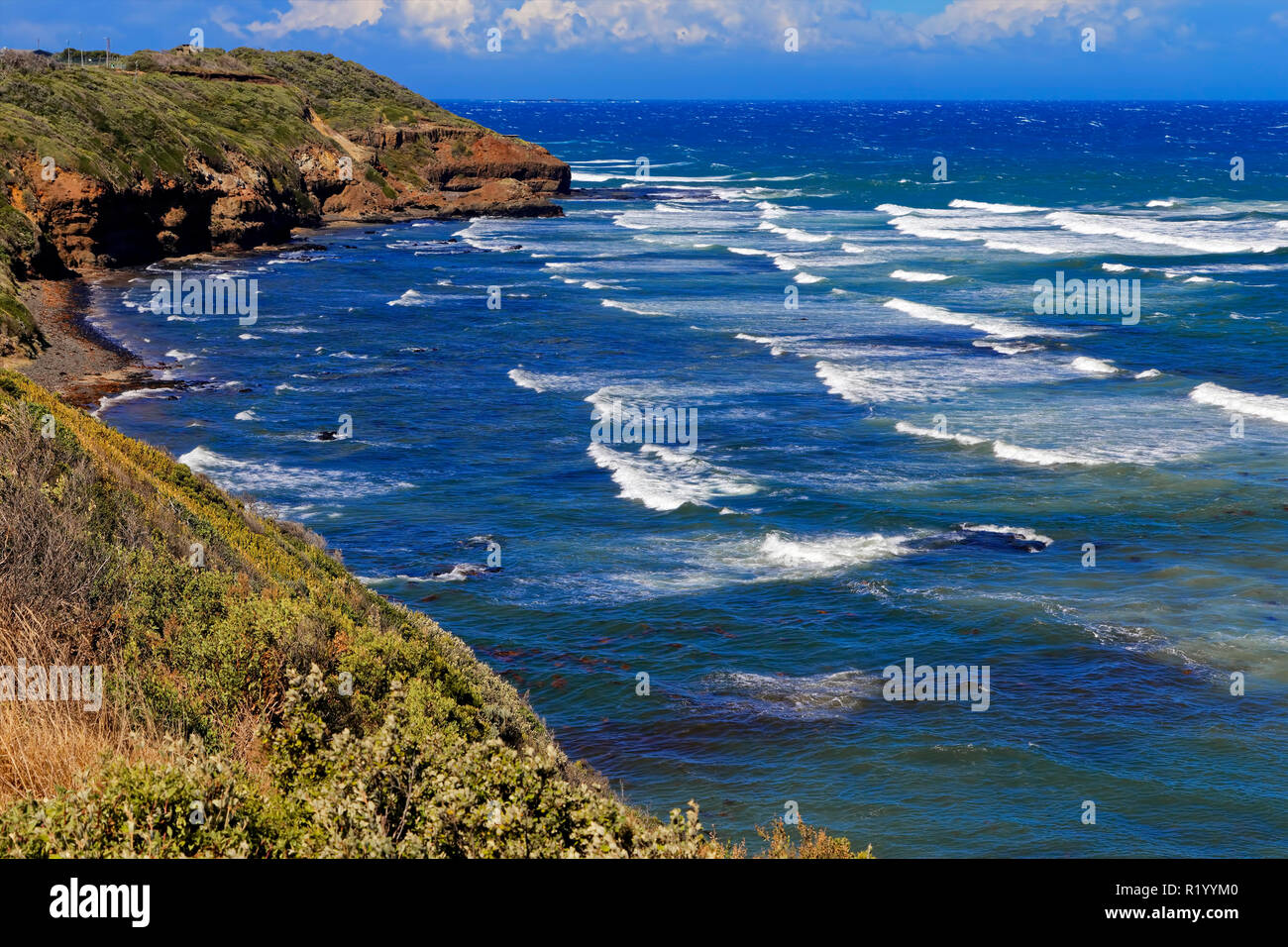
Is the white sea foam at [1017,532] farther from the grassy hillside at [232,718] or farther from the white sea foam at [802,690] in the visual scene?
the grassy hillside at [232,718]

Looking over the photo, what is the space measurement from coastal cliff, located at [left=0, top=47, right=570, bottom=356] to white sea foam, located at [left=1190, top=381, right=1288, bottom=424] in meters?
37.7

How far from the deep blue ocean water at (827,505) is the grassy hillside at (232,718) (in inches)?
151

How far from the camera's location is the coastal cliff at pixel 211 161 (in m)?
56.2

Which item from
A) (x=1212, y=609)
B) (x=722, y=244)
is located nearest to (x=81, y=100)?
(x=722, y=244)

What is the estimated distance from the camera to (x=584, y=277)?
6519cm

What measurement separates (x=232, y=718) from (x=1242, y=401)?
119ft

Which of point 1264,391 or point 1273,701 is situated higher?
point 1264,391

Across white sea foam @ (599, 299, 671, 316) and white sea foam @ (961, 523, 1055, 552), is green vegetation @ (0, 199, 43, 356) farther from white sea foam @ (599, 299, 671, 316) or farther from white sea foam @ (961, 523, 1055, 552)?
white sea foam @ (961, 523, 1055, 552)

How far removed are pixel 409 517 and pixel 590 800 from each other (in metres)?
20.8

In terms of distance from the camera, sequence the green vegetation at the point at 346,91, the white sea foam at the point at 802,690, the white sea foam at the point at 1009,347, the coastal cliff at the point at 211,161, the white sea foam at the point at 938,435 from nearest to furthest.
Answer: the white sea foam at the point at 802,690, the white sea foam at the point at 938,435, the white sea foam at the point at 1009,347, the coastal cliff at the point at 211,161, the green vegetation at the point at 346,91

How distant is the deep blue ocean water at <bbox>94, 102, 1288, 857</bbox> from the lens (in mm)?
16922

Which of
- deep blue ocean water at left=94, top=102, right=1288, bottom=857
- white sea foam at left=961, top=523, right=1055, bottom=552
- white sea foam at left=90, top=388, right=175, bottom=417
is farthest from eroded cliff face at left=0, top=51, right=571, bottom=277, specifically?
white sea foam at left=961, top=523, right=1055, bottom=552

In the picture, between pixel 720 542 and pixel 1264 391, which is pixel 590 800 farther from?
pixel 1264 391

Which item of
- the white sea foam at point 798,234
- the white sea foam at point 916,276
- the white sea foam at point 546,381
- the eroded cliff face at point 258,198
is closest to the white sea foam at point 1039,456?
the white sea foam at point 546,381
